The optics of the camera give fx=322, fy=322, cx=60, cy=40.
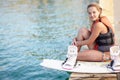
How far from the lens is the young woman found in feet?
14.4

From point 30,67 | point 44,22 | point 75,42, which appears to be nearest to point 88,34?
point 75,42

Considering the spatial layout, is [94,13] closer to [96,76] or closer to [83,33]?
[83,33]

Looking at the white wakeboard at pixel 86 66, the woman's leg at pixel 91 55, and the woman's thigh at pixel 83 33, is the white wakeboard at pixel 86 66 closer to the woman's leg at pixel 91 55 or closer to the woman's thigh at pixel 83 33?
the woman's leg at pixel 91 55

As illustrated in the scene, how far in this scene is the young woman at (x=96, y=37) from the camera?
4395 mm

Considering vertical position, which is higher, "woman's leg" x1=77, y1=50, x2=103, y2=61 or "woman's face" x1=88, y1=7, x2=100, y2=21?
"woman's face" x1=88, y1=7, x2=100, y2=21

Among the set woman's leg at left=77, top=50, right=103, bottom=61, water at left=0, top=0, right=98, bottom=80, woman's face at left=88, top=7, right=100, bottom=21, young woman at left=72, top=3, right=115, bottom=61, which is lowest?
water at left=0, top=0, right=98, bottom=80

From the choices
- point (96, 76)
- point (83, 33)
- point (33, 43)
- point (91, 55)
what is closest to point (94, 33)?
point (83, 33)

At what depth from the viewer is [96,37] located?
447cm

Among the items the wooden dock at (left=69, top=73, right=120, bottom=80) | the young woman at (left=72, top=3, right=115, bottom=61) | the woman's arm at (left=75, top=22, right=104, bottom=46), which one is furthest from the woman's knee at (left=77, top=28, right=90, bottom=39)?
the wooden dock at (left=69, top=73, right=120, bottom=80)

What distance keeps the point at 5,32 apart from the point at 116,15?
594 centimetres

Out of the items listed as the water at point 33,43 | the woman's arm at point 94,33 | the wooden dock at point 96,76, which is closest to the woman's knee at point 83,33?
the woman's arm at point 94,33

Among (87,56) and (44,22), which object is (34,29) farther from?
(87,56)

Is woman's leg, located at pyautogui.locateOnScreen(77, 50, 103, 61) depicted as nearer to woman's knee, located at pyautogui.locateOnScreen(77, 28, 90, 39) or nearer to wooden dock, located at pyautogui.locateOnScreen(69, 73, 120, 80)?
woman's knee, located at pyautogui.locateOnScreen(77, 28, 90, 39)

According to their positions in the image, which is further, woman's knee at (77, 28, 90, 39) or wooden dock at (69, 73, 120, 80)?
woman's knee at (77, 28, 90, 39)
